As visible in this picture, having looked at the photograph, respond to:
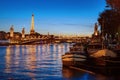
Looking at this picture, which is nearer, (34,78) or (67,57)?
(34,78)

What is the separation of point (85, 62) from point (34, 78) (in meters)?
12.0

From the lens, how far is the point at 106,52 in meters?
37.9

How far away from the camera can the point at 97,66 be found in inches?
1459

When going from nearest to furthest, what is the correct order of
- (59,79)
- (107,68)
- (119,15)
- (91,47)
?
(59,79)
(107,68)
(119,15)
(91,47)

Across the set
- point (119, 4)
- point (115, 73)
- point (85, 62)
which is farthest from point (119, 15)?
point (115, 73)

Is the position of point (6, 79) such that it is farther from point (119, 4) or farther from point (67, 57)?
point (119, 4)

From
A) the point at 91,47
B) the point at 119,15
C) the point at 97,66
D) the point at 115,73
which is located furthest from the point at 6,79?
the point at 91,47

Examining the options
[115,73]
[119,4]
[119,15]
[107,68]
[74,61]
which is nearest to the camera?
[115,73]

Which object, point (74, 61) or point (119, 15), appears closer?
point (74, 61)

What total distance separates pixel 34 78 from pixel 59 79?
A: 2.04 m

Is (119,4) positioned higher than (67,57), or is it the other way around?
(119,4)

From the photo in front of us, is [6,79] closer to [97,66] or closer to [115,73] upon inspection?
[115,73]

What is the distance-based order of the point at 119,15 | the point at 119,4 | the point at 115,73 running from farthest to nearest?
1. the point at 119,15
2. the point at 119,4
3. the point at 115,73

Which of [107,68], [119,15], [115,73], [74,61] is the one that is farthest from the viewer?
[119,15]
